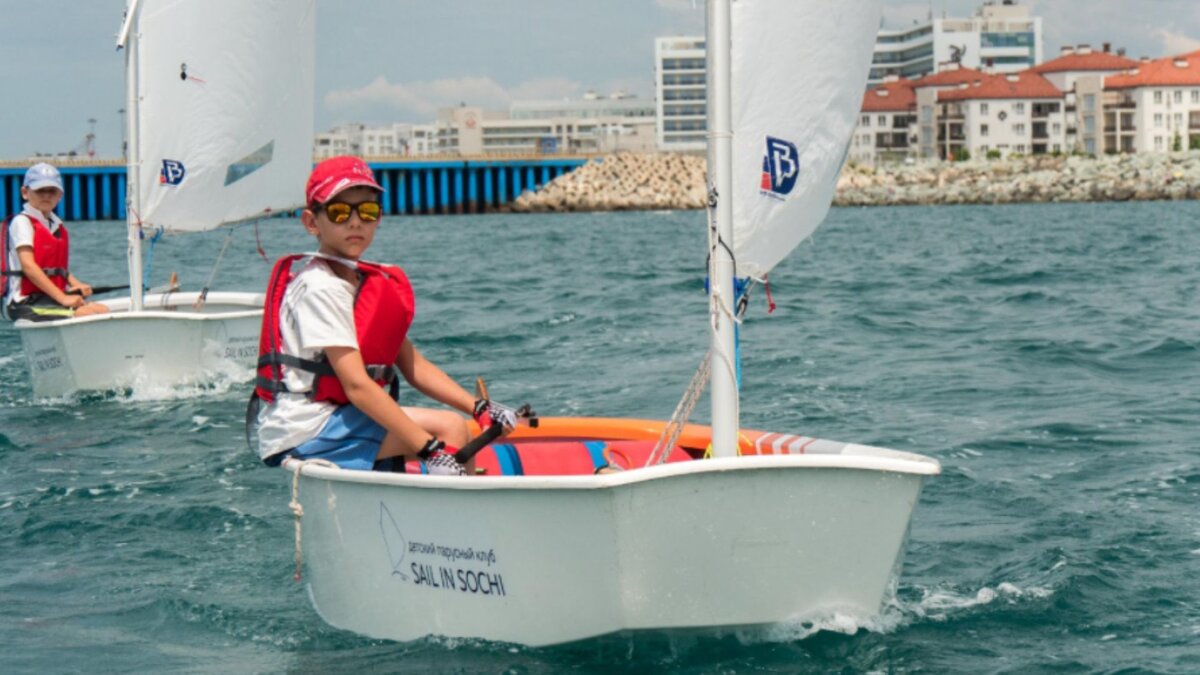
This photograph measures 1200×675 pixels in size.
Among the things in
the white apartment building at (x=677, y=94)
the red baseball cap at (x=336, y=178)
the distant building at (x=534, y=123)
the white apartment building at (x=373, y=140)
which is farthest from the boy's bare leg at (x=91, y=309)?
the white apartment building at (x=373, y=140)

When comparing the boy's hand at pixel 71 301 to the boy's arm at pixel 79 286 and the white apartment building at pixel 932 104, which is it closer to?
the boy's arm at pixel 79 286

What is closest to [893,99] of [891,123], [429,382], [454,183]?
[891,123]

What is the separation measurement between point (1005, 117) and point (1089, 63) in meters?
12.3

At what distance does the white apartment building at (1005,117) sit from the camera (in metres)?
110

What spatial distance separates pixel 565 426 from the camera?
7.00 meters

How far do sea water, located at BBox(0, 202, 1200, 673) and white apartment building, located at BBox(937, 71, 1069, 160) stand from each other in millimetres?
90570

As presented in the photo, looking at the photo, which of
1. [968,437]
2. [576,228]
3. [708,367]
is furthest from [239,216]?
[576,228]

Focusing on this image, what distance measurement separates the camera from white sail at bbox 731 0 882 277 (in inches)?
198

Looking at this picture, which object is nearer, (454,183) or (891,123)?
(454,183)

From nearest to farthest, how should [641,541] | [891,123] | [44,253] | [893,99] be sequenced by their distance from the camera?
[641,541]
[44,253]
[891,123]
[893,99]

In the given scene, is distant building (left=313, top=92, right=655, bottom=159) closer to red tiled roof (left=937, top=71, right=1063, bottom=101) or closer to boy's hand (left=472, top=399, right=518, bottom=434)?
red tiled roof (left=937, top=71, right=1063, bottom=101)

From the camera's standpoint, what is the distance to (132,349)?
1213cm

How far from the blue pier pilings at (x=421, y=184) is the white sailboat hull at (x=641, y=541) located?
2981 inches

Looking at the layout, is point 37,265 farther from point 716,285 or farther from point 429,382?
point 716,285
